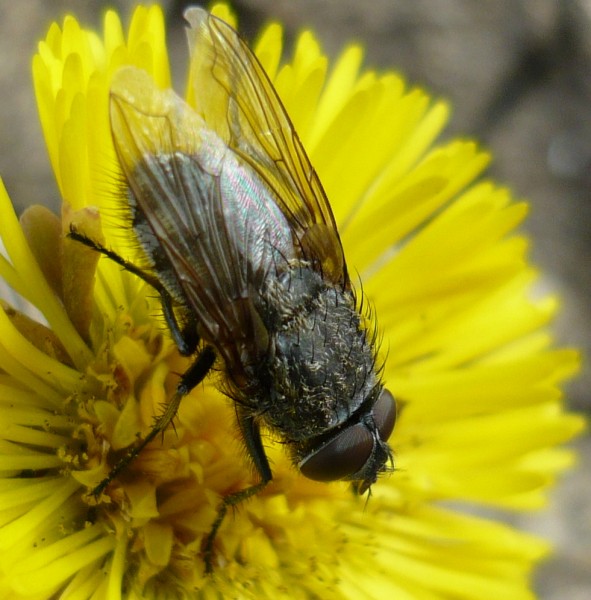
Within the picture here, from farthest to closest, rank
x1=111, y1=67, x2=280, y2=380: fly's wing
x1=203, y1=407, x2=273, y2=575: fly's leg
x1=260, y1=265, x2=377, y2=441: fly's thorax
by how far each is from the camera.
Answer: x1=203, y1=407, x2=273, y2=575: fly's leg
x1=260, y1=265, x2=377, y2=441: fly's thorax
x1=111, y1=67, x2=280, y2=380: fly's wing

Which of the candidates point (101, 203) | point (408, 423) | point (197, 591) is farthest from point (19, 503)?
point (408, 423)

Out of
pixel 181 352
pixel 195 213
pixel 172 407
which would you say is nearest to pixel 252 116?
pixel 195 213

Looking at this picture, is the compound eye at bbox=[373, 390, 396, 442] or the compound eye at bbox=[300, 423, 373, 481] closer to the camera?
the compound eye at bbox=[300, 423, 373, 481]

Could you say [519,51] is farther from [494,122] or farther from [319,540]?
[319,540]

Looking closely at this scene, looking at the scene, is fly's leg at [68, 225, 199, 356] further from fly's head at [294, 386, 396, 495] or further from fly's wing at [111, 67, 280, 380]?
fly's head at [294, 386, 396, 495]

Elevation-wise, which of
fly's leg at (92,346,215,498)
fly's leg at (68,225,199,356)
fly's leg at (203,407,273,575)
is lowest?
fly's leg at (203,407,273,575)

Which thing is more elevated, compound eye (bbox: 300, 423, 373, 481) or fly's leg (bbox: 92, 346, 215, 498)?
fly's leg (bbox: 92, 346, 215, 498)

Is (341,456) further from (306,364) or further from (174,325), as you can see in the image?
(174,325)

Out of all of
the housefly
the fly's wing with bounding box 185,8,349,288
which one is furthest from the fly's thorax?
the fly's wing with bounding box 185,8,349,288
